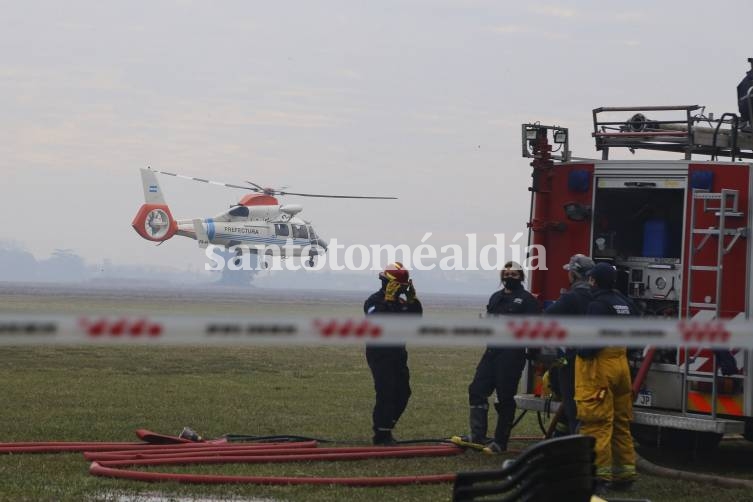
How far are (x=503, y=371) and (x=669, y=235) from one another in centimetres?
191

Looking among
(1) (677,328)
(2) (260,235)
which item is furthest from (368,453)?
(2) (260,235)

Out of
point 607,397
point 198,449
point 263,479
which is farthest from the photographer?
point 198,449

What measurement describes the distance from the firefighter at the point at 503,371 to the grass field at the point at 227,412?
0.41 m

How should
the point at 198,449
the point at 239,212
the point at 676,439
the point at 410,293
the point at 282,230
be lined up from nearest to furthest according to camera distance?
the point at 198,449 < the point at 676,439 < the point at 410,293 < the point at 282,230 < the point at 239,212

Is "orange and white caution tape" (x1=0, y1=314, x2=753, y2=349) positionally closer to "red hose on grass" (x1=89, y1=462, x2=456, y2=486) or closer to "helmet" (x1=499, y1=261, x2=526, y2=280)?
"red hose on grass" (x1=89, y1=462, x2=456, y2=486)

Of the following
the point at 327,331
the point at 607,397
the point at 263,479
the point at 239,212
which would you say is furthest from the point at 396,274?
the point at 239,212

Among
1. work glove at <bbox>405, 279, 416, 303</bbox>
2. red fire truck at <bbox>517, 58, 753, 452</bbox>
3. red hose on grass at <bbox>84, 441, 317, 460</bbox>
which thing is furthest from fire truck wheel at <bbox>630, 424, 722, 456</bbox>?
red hose on grass at <bbox>84, 441, 317, 460</bbox>

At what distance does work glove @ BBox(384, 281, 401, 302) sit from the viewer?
11.6 meters

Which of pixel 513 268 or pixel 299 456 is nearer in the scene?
pixel 299 456

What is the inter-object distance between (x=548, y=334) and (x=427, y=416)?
9.17 meters

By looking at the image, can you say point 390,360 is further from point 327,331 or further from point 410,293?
point 327,331

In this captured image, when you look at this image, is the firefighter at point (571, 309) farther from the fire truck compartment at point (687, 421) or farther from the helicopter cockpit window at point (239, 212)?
the helicopter cockpit window at point (239, 212)

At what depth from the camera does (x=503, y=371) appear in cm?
1088

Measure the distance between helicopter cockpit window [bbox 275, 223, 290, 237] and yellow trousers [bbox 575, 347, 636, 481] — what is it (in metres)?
62.1
